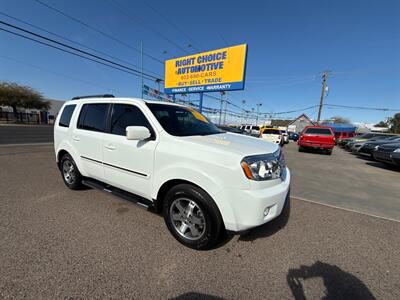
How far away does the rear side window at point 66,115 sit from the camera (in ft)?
13.1

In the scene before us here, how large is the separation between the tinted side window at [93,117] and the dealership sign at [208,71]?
392 inches

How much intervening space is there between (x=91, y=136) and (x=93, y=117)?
0.38 meters

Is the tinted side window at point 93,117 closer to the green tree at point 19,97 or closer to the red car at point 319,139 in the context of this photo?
the red car at point 319,139

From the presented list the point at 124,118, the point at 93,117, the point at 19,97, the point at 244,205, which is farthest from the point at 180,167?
the point at 19,97

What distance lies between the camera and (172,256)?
2303 mm

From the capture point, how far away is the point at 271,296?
71.8 inches

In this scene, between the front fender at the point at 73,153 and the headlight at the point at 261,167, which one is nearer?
the headlight at the point at 261,167

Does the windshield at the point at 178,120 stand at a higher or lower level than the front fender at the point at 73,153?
higher

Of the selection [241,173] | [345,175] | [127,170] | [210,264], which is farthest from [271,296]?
[345,175]

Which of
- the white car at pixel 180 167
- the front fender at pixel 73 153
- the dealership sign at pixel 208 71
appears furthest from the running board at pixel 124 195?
the dealership sign at pixel 208 71

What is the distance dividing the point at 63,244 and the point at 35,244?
0.33 meters

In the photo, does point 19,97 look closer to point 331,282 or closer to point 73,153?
point 73,153

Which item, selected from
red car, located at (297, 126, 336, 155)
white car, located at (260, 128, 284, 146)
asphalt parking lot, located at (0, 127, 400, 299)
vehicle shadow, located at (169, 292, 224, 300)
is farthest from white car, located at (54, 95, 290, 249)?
white car, located at (260, 128, 284, 146)

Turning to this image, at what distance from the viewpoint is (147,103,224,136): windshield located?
9.16 feet
